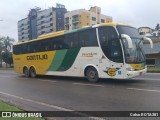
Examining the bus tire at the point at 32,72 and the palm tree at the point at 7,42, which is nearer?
the bus tire at the point at 32,72

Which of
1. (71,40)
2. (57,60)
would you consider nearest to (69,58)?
(71,40)

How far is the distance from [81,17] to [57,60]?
8341 cm

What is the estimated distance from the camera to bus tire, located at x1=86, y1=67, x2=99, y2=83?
15731 mm

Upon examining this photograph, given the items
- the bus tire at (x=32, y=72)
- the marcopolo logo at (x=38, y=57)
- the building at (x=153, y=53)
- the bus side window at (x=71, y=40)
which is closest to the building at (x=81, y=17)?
the building at (x=153, y=53)

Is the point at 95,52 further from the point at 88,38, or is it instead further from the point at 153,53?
the point at 153,53

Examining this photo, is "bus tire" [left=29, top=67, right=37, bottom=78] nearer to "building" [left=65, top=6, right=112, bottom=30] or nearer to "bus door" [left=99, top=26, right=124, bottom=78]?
"bus door" [left=99, top=26, right=124, bottom=78]

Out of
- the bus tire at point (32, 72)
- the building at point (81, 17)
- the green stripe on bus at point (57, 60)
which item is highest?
the building at point (81, 17)

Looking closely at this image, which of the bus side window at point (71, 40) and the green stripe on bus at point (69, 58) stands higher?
the bus side window at point (71, 40)

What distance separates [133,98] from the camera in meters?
9.98

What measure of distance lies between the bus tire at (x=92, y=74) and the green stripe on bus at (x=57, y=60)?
2.59m

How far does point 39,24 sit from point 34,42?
99607 mm

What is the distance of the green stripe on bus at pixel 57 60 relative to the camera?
18.4m

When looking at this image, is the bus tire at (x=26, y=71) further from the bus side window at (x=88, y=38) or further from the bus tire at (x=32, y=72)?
the bus side window at (x=88, y=38)

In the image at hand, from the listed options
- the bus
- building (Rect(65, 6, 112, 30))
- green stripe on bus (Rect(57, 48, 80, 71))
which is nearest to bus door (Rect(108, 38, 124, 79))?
the bus
